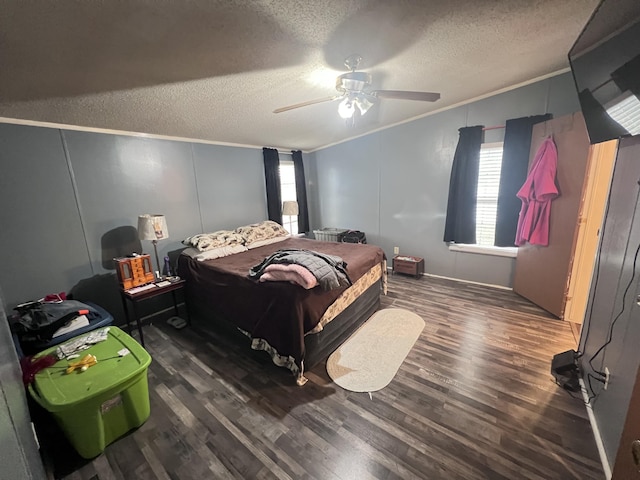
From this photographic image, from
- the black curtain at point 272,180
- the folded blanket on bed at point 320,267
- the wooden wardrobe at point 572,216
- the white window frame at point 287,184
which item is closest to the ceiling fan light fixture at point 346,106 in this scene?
the folded blanket on bed at point 320,267

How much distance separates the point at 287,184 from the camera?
490 centimetres

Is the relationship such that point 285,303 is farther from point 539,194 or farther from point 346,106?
point 539,194

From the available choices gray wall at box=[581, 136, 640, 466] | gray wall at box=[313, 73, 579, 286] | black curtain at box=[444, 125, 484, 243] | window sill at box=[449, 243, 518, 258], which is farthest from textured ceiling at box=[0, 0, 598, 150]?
window sill at box=[449, 243, 518, 258]

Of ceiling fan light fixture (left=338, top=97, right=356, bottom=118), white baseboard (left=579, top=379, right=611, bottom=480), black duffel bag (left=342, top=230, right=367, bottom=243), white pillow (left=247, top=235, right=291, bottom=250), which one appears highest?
ceiling fan light fixture (left=338, top=97, right=356, bottom=118)

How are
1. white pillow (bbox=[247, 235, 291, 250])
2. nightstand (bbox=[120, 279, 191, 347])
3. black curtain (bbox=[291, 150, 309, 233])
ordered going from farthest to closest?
1. black curtain (bbox=[291, 150, 309, 233])
2. white pillow (bbox=[247, 235, 291, 250])
3. nightstand (bbox=[120, 279, 191, 347])

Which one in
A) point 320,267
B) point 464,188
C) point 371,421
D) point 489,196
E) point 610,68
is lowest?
point 371,421

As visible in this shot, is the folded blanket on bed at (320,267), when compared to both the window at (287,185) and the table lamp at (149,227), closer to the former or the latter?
the table lamp at (149,227)

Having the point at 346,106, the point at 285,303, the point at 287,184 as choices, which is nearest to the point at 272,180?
the point at 287,184

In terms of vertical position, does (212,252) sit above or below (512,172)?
below

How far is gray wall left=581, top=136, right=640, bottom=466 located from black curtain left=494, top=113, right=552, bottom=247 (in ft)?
4.57

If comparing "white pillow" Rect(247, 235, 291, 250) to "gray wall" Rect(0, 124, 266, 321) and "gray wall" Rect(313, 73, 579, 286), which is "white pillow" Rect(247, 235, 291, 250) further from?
"gray wall" Rect(313, 73, 579, 286)

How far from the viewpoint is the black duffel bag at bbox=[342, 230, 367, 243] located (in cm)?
445

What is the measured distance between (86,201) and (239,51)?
7.53 feet

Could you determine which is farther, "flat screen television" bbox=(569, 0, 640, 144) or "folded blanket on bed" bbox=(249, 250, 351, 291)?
"folded blanket on bed" bbox=(249, 250, 351, 291)
